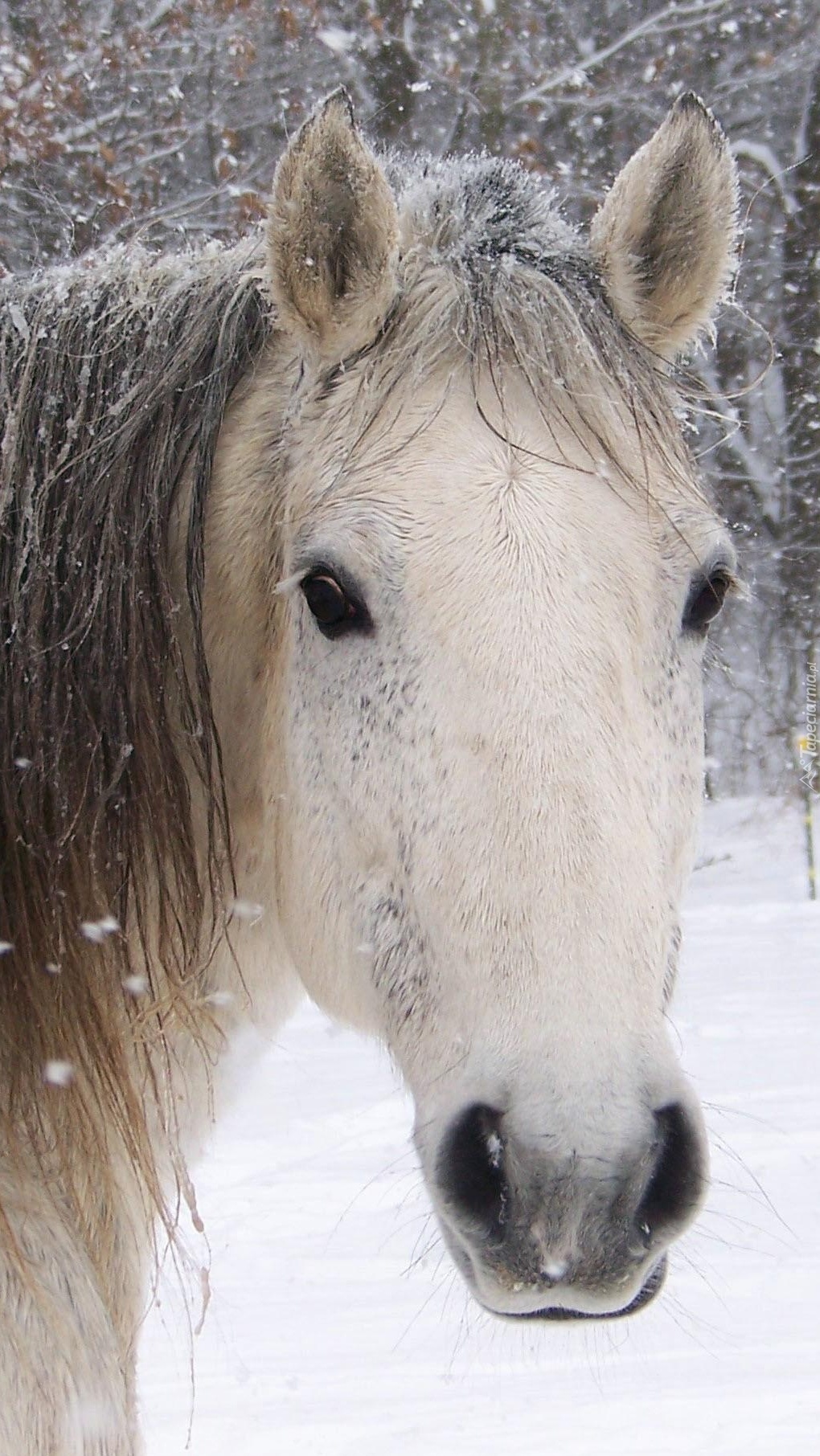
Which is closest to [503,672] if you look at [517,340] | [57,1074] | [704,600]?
[704,600]

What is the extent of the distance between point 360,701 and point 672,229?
1.00 meters

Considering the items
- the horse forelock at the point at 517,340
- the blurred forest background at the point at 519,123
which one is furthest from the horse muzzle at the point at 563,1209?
the blurred forest background at the point at 519,123

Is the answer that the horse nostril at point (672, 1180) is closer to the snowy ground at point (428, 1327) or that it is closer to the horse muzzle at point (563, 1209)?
the horse muzzle at point (563, 1209)

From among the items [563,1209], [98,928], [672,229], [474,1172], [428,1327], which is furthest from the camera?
[428,1327]

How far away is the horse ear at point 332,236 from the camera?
188cm

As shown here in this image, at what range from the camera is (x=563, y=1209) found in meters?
1.40

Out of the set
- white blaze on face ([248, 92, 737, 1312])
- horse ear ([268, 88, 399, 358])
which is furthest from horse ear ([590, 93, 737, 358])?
horse ear ([268, 88, 399, 358])

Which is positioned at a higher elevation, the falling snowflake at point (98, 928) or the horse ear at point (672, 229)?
the horse ear at point (672, 229)

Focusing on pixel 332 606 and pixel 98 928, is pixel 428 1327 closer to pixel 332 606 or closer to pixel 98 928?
pixel 98 928

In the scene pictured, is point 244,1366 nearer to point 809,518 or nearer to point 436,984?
point 436,984

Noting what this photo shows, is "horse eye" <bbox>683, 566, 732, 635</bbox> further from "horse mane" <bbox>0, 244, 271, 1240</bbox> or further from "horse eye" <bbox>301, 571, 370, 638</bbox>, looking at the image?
"horse mane" <bbox>0, 244, 271, 1240</bbox>

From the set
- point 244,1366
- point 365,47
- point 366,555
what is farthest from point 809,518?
point 366,555

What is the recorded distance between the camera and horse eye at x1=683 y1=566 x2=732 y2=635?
6.20 feet

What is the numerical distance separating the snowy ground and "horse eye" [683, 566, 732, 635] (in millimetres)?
731
